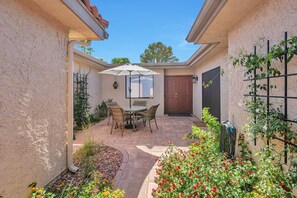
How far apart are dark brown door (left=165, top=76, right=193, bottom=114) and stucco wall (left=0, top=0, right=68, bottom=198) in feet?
22.9

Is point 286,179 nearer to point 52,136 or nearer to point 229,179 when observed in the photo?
point 229,179

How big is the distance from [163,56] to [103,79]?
16786 mm

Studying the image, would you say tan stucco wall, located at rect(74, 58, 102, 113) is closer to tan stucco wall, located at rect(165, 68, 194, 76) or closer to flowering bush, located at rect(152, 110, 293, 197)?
tan stucco wall, located at rect(165, 68, 194, 76)

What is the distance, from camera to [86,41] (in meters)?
3.23

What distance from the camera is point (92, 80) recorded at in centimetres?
765

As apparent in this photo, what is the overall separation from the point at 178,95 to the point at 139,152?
6024 millimetres

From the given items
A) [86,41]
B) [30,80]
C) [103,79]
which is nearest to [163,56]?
[103,79]

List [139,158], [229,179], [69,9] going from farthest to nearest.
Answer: [139,158], [69,9], [229,179]

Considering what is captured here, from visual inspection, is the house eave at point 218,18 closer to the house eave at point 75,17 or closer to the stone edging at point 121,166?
the house eave at point 75,17

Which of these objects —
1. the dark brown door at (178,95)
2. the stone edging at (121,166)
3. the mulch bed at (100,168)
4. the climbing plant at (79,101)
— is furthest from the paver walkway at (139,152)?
the dark brown door at (178,95)

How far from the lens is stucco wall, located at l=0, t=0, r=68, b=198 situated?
1.60 m

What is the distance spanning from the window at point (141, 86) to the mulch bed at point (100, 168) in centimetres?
542

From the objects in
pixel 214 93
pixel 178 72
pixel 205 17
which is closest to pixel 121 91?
pixel 178 72

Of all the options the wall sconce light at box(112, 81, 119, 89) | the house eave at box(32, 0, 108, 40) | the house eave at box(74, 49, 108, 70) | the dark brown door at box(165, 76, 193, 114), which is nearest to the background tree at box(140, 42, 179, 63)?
the dark brown door at box(165, 76, 193, 114)
